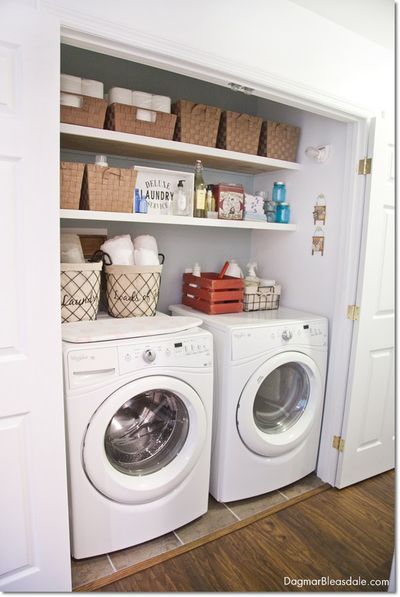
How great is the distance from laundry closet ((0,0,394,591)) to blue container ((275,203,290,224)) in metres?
0.05

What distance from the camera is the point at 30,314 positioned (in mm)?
1291

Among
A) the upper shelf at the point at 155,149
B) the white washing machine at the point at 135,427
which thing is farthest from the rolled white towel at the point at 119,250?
the upper shelf at the point at 155,149

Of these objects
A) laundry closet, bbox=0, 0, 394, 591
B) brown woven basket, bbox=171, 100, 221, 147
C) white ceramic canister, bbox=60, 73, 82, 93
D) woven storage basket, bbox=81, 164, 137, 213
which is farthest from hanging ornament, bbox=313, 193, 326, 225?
white ceramic canister, bbox=60, 73, 82, 93

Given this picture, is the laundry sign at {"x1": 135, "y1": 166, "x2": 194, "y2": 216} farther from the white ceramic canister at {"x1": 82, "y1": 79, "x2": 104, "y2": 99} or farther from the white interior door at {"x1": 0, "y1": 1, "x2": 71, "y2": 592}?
the white interior door at {"x1": 0, "y1": 1, "x2": 71, "y2": 592}

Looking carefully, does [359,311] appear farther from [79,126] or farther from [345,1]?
[79,126]

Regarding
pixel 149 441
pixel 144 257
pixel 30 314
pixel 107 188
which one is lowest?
pixel 149 441

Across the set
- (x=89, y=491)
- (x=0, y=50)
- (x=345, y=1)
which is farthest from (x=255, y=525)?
(x=345, y=1)

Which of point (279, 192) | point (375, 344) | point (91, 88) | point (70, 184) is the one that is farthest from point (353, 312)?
point (91, 88)

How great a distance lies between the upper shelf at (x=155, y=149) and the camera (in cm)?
171

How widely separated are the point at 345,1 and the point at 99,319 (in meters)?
1.73

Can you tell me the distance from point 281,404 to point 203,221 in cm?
115

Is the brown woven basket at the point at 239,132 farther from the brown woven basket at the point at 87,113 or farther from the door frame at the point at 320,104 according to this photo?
the brown woven basket at the point at 87,113

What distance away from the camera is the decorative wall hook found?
7.18ft

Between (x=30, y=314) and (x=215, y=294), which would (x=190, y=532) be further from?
(x=30, y=314)
